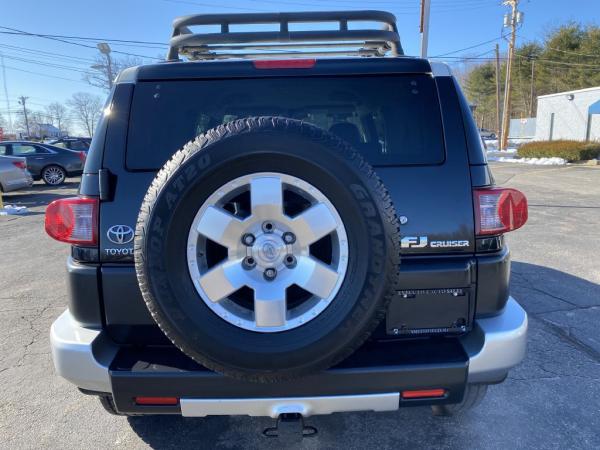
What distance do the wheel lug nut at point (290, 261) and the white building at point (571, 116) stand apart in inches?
1332

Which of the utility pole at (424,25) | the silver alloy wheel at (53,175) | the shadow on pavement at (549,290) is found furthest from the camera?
the silver alloy wheel at (53,175)

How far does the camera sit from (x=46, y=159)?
15742 mm

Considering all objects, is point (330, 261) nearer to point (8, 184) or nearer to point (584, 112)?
point (8, 184)

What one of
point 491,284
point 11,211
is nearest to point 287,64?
point 491,284

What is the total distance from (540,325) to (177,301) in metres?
3.43

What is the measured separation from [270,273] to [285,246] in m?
0.13

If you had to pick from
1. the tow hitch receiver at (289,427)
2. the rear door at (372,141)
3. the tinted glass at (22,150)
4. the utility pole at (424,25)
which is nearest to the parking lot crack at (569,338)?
the rear door at (372,141)

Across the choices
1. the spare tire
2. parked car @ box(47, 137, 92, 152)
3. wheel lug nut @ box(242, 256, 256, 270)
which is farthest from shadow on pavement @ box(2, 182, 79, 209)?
wheel lug nut @ box(242, 256, 256, 270)

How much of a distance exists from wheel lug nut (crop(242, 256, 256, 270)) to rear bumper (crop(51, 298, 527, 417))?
48cm

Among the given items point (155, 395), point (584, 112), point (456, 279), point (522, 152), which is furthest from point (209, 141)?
point (584, 112)

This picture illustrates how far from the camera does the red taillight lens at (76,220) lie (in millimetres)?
1976

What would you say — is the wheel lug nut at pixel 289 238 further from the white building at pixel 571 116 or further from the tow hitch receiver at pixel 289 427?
the white building at pixel 571 116

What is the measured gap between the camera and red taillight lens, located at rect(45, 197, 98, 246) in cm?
198

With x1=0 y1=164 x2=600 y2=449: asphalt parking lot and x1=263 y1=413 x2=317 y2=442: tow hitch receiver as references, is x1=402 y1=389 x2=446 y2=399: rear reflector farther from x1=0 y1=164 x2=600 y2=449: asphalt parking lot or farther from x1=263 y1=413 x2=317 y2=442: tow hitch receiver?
x1=0 y1=164 x2=600 y2=449: asphalt parking lot
